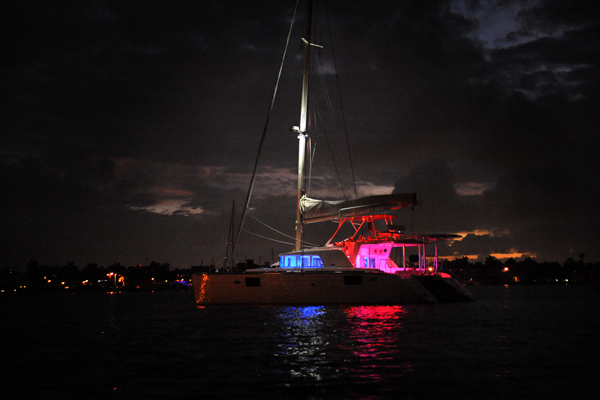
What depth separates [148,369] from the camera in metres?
12.0

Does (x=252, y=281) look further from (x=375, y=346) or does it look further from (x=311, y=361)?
(x=311, y=361)

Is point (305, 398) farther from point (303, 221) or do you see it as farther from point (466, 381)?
point (303, 221)

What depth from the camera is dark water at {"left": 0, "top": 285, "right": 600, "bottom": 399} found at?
9.77 metres

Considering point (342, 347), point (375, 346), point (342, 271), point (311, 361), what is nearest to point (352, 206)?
point (342, 271)

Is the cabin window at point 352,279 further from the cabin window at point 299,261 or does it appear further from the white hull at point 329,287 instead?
the cabin window at point 299,261

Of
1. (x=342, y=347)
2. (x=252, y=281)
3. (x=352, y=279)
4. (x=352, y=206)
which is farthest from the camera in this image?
(x=352, y=206)

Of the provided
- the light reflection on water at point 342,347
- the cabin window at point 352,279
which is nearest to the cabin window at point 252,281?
the light reflection on water at point 342,347

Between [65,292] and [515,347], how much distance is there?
518 feet

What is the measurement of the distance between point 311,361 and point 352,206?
1764cm

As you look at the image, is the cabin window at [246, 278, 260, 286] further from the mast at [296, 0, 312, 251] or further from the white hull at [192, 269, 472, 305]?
the mast at [296, 0, 312, 251]

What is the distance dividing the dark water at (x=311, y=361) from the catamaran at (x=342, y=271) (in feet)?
20.1

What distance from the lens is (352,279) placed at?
27875mm

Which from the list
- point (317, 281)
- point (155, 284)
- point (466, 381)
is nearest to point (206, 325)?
point (317, 281)

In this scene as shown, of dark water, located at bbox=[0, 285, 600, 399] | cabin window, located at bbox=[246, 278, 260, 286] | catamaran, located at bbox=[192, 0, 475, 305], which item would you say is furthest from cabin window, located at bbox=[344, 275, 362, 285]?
dark water, located at bbox=[0, 285, 600, 399]
